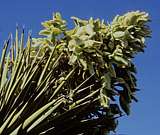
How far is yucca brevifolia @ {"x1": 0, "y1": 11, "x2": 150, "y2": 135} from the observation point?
6.52 meters

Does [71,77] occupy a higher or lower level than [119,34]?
lower

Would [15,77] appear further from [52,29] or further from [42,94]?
[52,29]

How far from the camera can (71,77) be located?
7180mm

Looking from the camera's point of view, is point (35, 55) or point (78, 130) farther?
point (35, 55)

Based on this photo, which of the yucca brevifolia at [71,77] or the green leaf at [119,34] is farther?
the green leaf at [119,34]

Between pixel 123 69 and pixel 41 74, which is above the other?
pixel 123 69

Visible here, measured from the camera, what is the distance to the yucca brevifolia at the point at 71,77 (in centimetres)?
652

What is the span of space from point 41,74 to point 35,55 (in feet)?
2.69

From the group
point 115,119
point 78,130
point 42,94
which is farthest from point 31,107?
point 115,119

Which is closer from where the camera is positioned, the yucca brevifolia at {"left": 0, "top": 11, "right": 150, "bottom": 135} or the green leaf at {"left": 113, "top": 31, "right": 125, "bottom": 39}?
the yucca brevifolia at {"left": 0, "top": 11, "right": 150, "bottom": 135}

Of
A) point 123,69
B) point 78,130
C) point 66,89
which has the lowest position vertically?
point 78,130

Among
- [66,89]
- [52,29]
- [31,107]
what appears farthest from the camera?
[52,29]

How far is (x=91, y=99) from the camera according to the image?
22.7 feet

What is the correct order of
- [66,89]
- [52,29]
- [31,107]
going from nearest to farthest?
[31,107], [66,89], [52,29]
